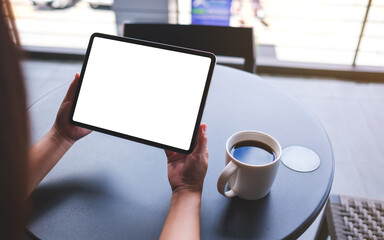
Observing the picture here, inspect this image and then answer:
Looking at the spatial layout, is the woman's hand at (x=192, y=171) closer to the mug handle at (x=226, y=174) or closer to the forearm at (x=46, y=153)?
the mug handle at (x=226, y=174)

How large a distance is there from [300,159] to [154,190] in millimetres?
387

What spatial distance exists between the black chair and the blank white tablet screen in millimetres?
620

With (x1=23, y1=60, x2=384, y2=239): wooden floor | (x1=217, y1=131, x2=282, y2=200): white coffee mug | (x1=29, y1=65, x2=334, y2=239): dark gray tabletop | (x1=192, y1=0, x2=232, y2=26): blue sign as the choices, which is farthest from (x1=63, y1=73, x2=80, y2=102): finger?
(x1=192, y1=0, x2=232, y2=26): blue sign

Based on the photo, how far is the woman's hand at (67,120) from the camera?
0.87 metres

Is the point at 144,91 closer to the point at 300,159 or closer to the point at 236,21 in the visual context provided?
the point at 300,159

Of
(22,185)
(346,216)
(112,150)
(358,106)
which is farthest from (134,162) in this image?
(358,106)

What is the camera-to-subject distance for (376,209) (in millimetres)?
1021

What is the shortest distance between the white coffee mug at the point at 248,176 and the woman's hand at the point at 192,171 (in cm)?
6

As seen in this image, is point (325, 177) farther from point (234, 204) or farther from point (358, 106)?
point (358, 106)

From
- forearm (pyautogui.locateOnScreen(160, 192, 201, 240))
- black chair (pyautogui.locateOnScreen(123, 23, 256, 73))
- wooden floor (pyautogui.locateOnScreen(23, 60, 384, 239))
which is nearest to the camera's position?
forearm (pyautogui.locateOnScreen(160, 192, 201, 240))

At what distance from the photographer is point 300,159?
34.0 inches

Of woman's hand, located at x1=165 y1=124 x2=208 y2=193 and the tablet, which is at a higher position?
the tablet

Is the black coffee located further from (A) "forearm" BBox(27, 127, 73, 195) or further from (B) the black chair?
(B) the black chair

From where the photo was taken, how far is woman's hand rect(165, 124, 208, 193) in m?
0.76
